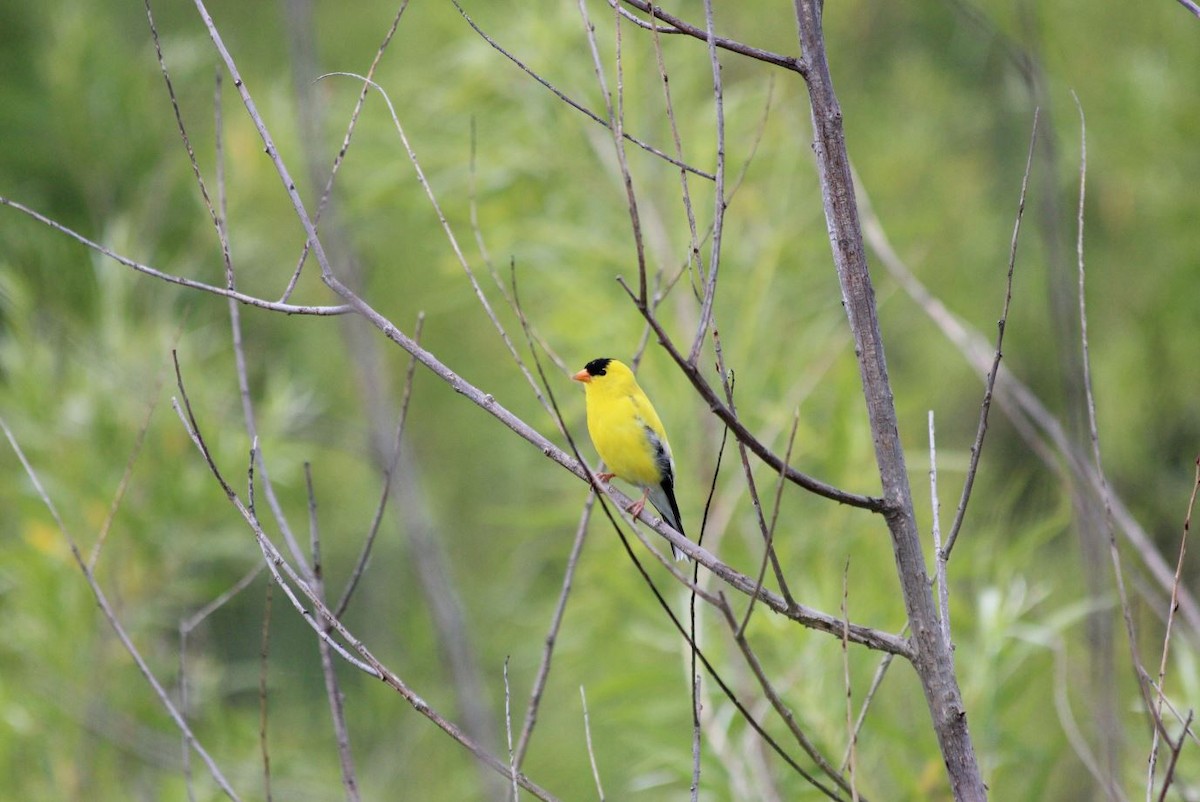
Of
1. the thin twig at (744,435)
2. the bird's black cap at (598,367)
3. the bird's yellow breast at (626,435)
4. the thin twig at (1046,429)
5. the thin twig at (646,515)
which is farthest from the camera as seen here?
the bird's black cap at (598,367)

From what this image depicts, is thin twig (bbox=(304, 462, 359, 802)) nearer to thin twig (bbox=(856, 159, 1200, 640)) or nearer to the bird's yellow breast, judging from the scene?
thin twig (bbox=(856, 159, 1200, 640))

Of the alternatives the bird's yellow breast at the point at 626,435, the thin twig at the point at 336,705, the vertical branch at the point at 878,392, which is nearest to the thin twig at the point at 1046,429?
the vertical branch at the point at 878,392

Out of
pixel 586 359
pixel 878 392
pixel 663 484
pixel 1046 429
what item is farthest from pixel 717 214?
pixel 586 359

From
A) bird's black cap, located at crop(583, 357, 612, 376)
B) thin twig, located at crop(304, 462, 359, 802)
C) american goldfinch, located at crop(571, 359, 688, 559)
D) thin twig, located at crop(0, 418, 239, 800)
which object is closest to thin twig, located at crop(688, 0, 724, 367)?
thin twig, located at crop(304, 462, 359, 802)

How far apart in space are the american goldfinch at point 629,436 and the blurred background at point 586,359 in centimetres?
48

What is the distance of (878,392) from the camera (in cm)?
119

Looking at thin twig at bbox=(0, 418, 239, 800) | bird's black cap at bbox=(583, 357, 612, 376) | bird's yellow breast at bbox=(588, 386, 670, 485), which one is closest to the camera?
thin twig at bbox=(0, 418, 239, 800)

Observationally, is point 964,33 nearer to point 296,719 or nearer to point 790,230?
point 790,230

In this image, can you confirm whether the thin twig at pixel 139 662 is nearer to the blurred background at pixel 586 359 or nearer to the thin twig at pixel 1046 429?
the blurred background at pixel 586 359

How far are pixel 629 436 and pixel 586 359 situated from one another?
4.83ft

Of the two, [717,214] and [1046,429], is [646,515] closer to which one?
[717,214]

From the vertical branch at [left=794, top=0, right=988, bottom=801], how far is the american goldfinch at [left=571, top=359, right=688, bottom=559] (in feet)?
5.28

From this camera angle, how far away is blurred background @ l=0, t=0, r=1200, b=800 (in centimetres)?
332

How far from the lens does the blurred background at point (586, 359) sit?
332 centimetres
